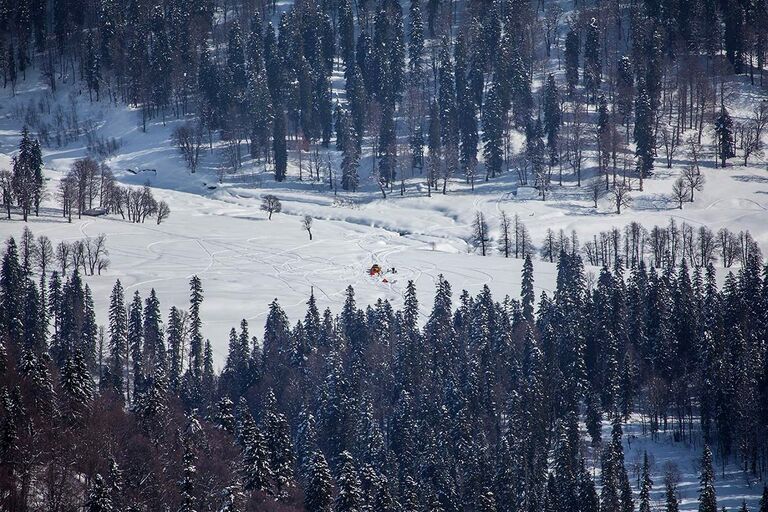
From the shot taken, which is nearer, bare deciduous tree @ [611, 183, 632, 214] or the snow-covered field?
the snow-covered field

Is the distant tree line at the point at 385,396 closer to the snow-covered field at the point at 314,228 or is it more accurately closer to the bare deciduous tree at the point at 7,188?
the snow-covered field at the point at 314,228

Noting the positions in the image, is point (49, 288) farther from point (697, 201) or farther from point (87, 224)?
point (697, 201)

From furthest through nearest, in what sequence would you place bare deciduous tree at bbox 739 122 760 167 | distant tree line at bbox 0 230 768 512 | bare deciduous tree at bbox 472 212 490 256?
1. bare deciduous tree at bbox 739 122 760 167
2. bare deciduous tree at bbox 472 212 490 256
3. distant tree line at bbox 0 230 768 512

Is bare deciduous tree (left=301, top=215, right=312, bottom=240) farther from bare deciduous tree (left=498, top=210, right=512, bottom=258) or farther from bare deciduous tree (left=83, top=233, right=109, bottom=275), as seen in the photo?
bare deciduous tree (left=83, top=233, right=109, bottom=275)

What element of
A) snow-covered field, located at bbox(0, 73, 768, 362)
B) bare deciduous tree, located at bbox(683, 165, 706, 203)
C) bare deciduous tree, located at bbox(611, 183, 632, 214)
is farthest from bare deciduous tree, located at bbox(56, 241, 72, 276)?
bare deciduous tree, located at bbox(683, 165, 706, 203)

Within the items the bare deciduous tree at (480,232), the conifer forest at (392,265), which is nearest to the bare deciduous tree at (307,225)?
the conifer forest at (392,265)

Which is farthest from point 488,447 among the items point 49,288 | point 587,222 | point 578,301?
point 587,222

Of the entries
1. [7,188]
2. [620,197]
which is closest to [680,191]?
[620,197]
